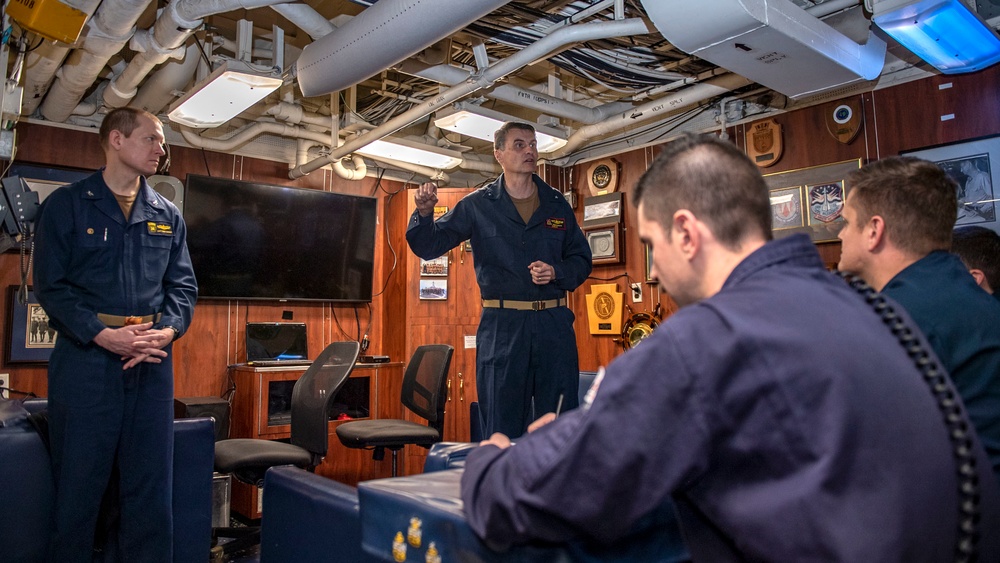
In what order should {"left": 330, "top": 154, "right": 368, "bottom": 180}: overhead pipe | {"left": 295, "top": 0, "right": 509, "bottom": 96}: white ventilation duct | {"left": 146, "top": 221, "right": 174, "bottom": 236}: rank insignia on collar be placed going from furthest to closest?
{"left": 330, "top": 154, "right": 368, "bottom": 180}: overhead pipe → {"left": 295, "top": 0, "right": 509, "bottom": 96}: white ventilation duct → {"left": 146, "top": 221, "right": 174, "bottom": 236}: rank insignia on collar

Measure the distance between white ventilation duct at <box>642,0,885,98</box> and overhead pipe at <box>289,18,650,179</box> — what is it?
19.2 inches

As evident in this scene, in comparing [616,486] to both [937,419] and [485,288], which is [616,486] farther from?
[485,288]

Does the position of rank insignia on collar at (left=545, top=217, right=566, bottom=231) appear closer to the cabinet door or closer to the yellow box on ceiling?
the yellow box on ceiling

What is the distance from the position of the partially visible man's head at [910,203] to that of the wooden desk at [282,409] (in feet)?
14.2

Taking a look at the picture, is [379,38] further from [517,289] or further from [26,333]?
[26,333]

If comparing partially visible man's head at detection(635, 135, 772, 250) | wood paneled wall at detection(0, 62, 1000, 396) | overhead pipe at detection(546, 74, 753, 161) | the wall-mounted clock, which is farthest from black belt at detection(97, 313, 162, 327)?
the wall-mounted clock

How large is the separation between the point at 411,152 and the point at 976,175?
13.7 feet

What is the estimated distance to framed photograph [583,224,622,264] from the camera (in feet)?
20.9

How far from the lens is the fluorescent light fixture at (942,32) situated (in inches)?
132

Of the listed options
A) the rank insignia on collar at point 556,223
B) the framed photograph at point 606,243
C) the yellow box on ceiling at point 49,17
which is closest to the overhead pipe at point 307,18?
the yellow box on ceiling at point 49,17

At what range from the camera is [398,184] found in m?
7.24

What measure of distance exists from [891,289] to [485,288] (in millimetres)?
1807

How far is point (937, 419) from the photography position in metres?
0.91

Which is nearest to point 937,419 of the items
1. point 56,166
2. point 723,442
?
point 723,442
